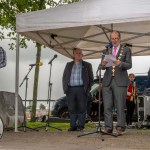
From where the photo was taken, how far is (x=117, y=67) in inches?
360

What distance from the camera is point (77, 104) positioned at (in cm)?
1106

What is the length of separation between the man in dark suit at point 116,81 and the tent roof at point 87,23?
0.49m

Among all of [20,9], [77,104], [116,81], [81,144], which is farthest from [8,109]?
[20,9]

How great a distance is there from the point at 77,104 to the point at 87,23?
251 cm

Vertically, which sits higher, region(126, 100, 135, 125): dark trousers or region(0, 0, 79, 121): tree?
region(0, 0, 79, 121): tree

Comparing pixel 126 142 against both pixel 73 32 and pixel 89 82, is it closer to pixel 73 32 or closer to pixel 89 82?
pixel 89 82

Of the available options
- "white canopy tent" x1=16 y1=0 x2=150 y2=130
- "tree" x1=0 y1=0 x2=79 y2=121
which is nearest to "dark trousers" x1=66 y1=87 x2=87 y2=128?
"white canopy tent" x1=16 y1=0 x2=150 y2=130

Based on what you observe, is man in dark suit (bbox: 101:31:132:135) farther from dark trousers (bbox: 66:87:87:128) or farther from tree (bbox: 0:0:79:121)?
tree (bbox: 0:0:79:121)

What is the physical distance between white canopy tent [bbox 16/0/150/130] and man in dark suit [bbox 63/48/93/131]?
3.02 ft

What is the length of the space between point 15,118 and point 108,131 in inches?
105

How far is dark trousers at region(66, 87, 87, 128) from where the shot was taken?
35.7ft

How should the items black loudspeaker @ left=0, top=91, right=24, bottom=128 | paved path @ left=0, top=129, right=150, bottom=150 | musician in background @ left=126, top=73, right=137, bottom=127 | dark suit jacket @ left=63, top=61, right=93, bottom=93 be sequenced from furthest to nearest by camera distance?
musician in background @ left=126, top=73, right=137, bottom=127 < black loudspeaker @ left=0, top=91, right=24, bottom=128 < dark suit jacket @ left=63, top=61, right=93, bottom=93 < paved path @ left=0, top=129, right=150, bottom=150

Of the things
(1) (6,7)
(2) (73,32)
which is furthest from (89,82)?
(1) (6,7)

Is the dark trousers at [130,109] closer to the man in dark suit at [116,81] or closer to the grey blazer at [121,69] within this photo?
the man in dark suit at [116,81]
